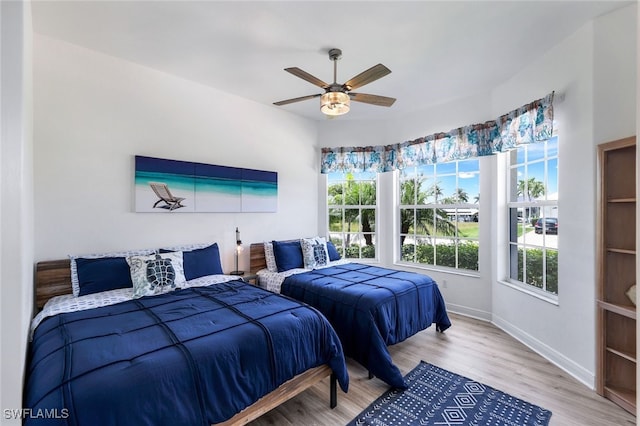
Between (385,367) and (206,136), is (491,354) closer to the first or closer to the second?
(385,367)

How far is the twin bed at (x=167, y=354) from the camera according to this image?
3.99 ft

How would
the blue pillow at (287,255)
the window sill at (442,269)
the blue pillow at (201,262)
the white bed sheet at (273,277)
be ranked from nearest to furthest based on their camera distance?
the blue pillow at (201,262)
the white bed sheet at (273,277)
the blue pillow at (287,255)
the window sill at (442,269)

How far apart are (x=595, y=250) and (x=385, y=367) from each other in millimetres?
1881

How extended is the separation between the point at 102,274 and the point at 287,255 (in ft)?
6.10

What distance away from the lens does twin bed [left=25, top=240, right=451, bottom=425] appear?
1.26 meters

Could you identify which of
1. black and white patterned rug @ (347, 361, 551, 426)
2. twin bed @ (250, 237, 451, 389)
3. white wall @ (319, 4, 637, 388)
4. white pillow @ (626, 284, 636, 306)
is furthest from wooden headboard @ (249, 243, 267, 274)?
white pillow @ (626, 284, 636, 306)

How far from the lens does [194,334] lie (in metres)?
1.65

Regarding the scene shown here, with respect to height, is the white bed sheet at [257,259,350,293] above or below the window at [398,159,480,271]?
below

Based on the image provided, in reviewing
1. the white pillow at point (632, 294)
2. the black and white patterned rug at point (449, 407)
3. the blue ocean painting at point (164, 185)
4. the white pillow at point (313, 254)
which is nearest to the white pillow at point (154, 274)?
the blue ocean painting at point (164, 185)

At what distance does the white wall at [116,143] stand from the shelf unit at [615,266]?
3.42 metres

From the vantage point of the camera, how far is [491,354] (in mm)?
2812

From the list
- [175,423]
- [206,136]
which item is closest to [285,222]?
[206,136]

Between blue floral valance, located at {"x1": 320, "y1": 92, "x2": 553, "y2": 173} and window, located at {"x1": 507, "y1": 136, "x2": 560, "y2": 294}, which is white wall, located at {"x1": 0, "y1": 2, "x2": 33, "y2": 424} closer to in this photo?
blue floral valance, located at {"x1": 320, "y1": 92, "x2": 553, "y2": 173}

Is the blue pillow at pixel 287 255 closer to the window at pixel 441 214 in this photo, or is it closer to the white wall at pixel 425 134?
the white wall at pixel 425 134
